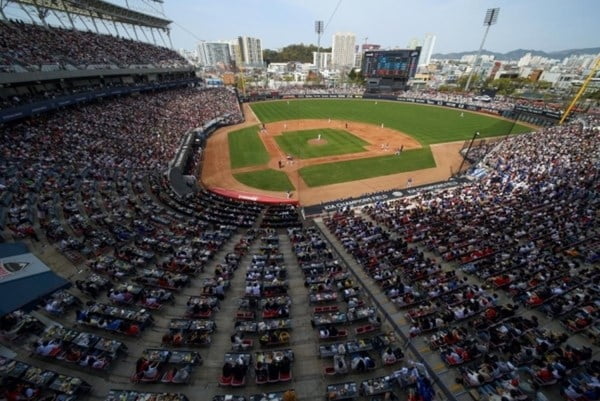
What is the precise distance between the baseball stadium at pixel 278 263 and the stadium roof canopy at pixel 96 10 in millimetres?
3712

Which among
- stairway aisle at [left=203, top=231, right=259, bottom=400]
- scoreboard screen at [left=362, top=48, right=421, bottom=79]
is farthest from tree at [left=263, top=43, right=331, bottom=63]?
stairway aisle at [left=203, top=231, right=259, bottom=400]

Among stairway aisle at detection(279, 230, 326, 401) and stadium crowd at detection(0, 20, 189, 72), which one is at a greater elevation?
stadium crowd at detection(0, 20, 189, 72)

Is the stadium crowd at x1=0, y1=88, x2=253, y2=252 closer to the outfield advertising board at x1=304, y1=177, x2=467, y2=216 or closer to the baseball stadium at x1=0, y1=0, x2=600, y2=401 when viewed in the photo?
the baseball stadium at x1=0, y1=0, x2=600, y2=401

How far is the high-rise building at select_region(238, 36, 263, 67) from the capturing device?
615 ft

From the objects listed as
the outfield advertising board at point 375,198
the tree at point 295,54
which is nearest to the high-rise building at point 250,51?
the tree at point 295,54

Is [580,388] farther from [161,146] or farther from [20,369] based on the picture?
[161,146]

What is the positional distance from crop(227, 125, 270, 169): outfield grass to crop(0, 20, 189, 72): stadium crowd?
23.1 metres

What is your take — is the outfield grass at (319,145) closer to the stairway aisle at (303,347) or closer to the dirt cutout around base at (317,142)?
the dirt cutout around base at (317,142)

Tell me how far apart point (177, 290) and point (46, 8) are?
5613 centimetres

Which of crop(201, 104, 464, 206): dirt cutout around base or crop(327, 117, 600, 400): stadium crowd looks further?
crop(201, 104, 464, 206): dirt cutout around base

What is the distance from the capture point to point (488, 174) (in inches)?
1102

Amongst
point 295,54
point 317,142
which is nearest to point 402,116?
point 317,142

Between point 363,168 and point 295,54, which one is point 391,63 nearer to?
point 363,168

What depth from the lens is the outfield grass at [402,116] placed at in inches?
1889
